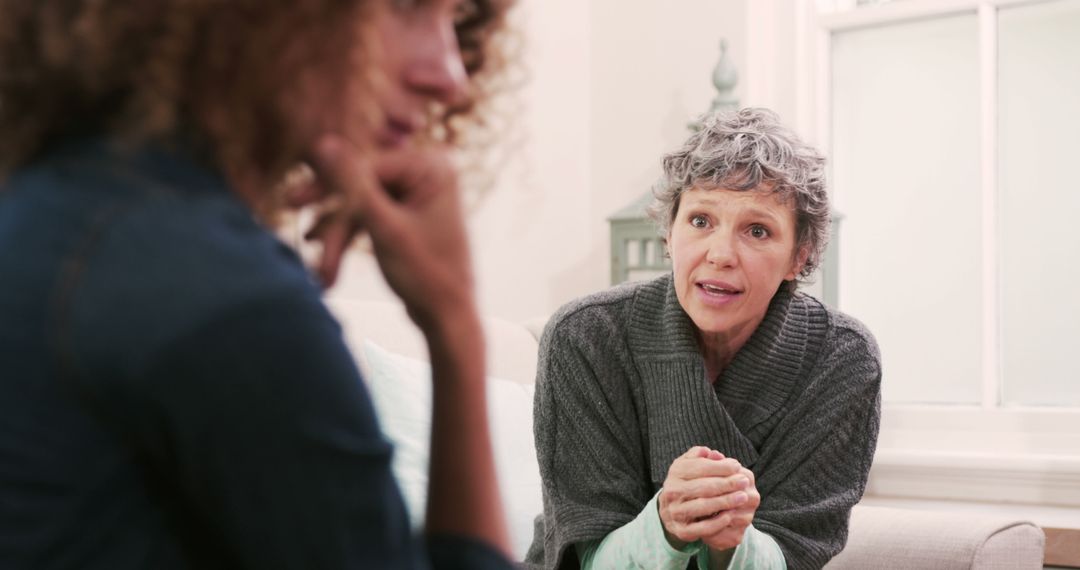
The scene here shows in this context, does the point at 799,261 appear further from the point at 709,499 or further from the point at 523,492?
the point at 523,492

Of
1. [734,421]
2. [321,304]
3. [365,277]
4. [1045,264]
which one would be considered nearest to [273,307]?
[321,304]

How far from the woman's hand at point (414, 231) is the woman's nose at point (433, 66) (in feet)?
0.13

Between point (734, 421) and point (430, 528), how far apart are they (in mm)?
1225

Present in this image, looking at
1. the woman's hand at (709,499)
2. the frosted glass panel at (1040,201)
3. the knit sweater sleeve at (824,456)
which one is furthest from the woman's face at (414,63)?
the frosted glass panel at (1040,201)

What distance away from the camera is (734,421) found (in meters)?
1.86

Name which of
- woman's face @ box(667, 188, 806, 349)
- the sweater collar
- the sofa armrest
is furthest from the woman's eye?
the sofa armrest

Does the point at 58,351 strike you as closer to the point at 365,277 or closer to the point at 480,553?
the point at 480,553

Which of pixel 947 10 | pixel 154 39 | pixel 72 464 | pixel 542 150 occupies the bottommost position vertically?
pixel 72 464

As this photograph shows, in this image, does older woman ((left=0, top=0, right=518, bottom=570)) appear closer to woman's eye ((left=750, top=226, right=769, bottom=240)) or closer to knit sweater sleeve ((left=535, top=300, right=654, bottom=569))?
knit sweater sleeve ((left=535, top=300, right=654, bottom=569))

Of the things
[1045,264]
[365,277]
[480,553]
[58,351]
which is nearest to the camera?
[58,351]

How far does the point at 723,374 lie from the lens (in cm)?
189

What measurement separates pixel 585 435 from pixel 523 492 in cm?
45

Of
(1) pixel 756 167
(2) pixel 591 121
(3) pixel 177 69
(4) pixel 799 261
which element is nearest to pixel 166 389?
(3) pixel 177 69

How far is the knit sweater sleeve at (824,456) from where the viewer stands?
69.7 inches
